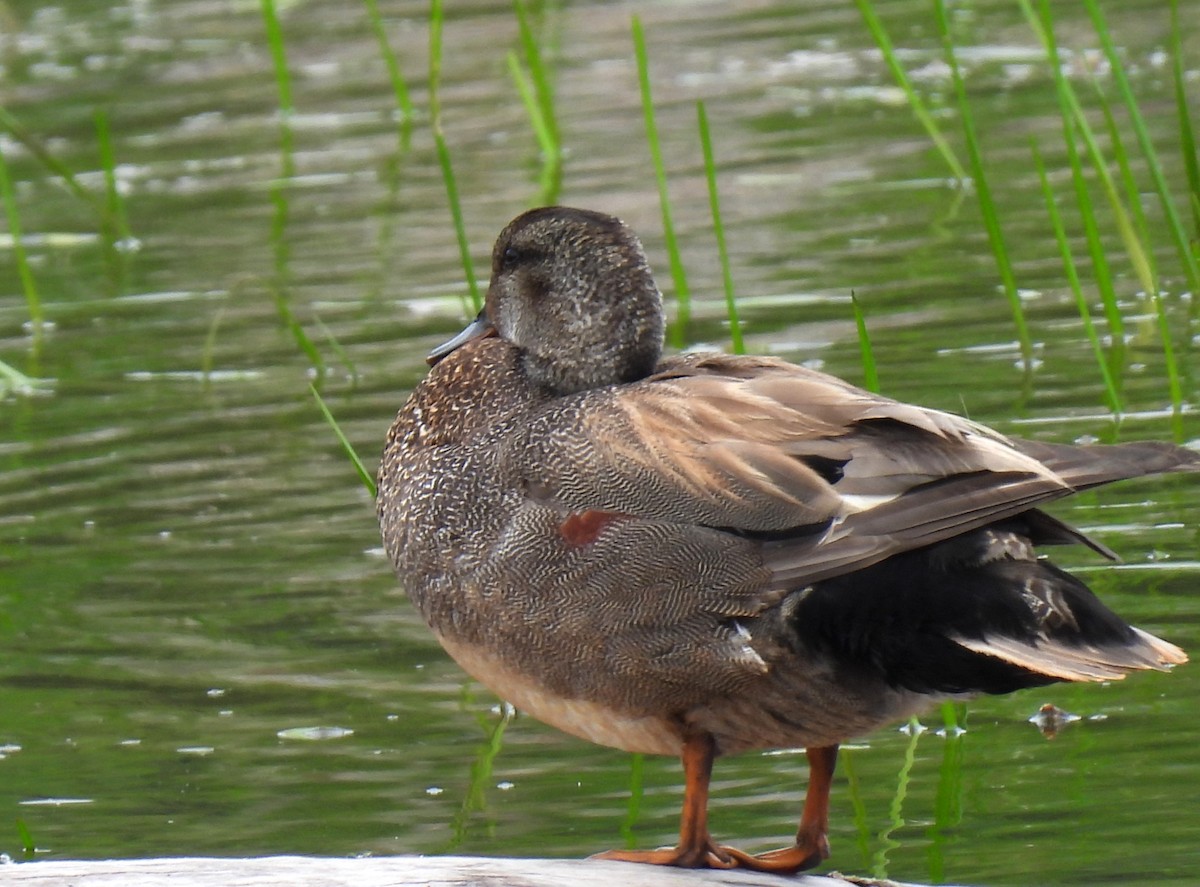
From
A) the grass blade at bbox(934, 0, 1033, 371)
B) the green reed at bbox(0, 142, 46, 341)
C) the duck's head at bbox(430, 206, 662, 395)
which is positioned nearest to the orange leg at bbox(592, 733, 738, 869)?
the duck's head at bbox(430, 206, 662, 395)

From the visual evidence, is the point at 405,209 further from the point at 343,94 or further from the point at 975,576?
the point at 975,576

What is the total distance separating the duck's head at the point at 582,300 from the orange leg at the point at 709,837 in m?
0.74

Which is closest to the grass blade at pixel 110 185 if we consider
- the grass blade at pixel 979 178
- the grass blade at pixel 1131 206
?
the grass blade at pixel 979 178

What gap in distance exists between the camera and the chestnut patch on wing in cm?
345

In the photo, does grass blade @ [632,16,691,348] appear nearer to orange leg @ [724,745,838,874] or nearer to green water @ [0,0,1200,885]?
green water @ [0,0,1200,885]

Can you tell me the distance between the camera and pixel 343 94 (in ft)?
39.9

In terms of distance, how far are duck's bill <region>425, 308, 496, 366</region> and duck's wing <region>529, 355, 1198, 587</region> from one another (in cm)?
55

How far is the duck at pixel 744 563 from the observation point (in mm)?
3223

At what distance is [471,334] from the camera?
13.9 ft

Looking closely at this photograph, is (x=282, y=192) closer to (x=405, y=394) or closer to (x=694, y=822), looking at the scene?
(x=405, y=394)

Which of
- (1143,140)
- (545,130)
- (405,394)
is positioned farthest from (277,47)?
(1143,140)

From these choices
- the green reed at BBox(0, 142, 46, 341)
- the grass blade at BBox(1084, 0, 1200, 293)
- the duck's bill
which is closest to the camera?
the duck's bill

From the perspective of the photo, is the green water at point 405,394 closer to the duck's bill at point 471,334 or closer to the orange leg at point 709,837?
the orange leg at point 709,837

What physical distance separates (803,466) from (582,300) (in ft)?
2.28
